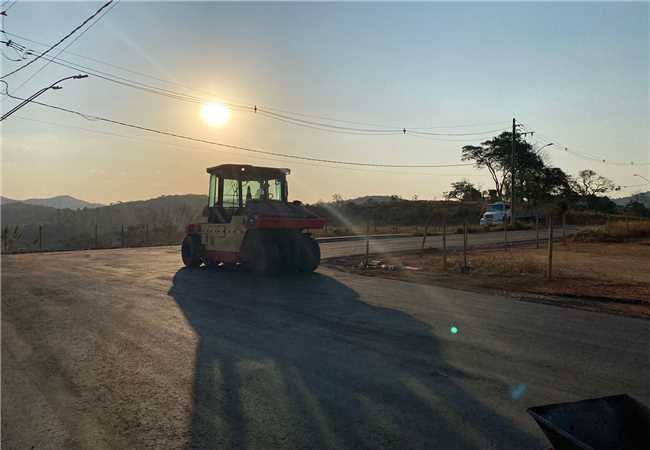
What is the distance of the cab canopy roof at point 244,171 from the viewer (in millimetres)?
14805

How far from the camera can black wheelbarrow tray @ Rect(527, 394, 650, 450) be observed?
9.86 ft

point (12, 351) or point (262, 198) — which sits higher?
point (262, 198)

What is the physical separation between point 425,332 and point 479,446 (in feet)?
11.2

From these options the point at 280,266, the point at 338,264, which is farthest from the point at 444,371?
the point at 338,264

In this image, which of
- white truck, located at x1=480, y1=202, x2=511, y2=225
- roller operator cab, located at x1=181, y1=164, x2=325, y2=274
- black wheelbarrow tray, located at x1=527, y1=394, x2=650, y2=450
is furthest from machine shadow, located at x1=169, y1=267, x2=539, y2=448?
white truck, located at x1=480, y1=202, x2=511, y2=225

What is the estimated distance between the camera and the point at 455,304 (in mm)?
9242

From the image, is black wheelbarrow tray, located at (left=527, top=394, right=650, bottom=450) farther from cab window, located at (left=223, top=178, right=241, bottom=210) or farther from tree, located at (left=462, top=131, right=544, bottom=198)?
tree, located at (left=462, top=131, right=544, bottom=198)

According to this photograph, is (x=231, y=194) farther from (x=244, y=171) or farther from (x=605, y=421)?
(x=605, y=421)

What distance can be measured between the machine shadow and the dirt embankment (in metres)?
3.85

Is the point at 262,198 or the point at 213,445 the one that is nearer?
the point at 213,445

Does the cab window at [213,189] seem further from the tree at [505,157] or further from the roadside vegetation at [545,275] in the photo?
the tree at [505,157]

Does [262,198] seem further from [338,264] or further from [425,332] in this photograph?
[425,332]

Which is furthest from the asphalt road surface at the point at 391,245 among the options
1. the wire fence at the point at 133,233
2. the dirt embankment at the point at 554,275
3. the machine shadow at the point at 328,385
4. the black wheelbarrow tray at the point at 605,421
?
the black wheelbarrow tray at the point at 605,421

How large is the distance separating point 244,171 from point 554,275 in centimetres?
883
